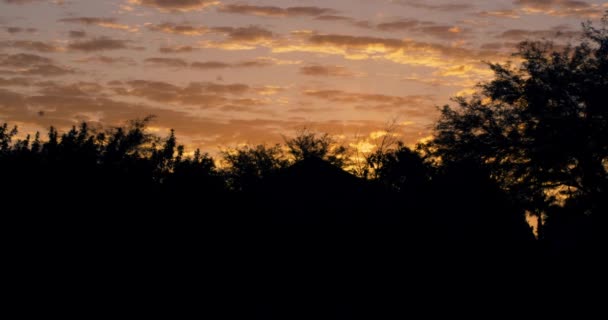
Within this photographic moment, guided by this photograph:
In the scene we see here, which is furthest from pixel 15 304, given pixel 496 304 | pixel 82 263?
pixel 496 304

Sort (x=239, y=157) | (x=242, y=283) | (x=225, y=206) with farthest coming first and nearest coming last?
1. (x=239, y=157)
2. (x=242, y=283)
3. (x=225, y=206)

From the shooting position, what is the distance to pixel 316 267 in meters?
25.0

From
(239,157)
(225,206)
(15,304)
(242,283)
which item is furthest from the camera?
(239,157)

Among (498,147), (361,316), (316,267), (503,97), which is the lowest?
(361,316)

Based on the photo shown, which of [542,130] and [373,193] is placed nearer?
[373,193]

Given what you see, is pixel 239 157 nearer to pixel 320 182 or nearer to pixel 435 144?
pixel 435 144

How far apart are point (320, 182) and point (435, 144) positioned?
15.8m

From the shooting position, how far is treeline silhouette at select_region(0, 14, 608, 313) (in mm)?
17531

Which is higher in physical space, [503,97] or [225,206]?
[503,97]

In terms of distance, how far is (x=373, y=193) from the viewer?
2891 cm

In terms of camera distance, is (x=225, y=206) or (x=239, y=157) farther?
(x=239, y=157)

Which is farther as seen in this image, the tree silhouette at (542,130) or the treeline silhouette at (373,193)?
the tree silhouette at (542,130)

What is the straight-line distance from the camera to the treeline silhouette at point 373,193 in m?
17.5

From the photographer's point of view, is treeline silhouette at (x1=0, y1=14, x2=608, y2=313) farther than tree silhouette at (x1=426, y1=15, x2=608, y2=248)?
No
